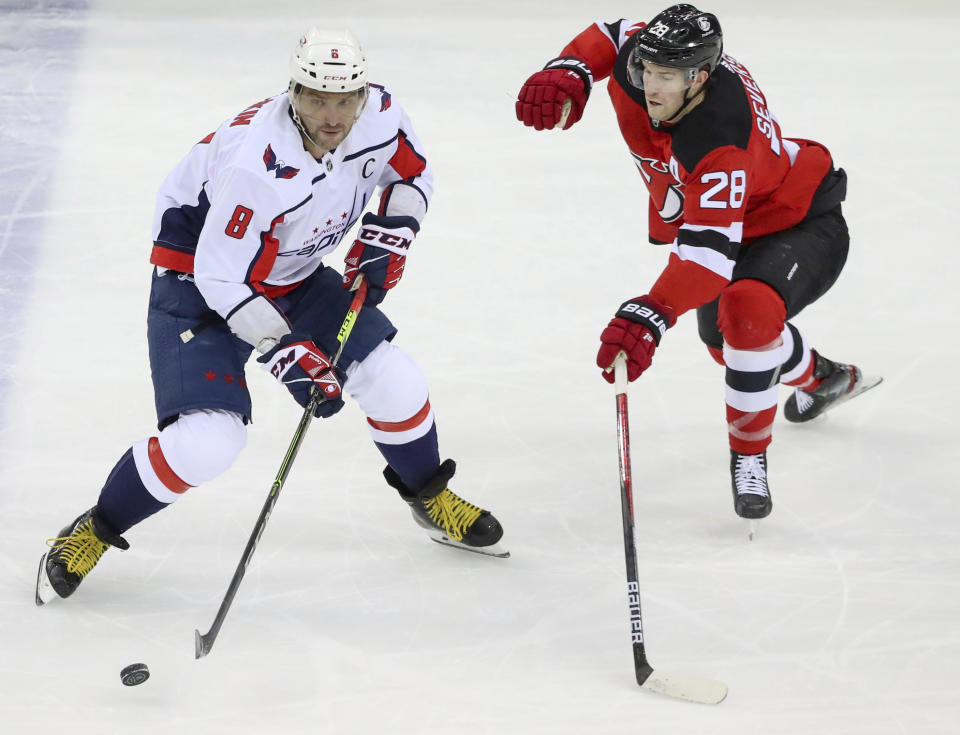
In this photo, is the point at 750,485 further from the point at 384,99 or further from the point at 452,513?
the point at 384,99

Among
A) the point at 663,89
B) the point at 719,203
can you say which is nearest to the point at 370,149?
the point at 663,89

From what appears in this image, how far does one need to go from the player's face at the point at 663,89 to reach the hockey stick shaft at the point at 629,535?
19.7 inches

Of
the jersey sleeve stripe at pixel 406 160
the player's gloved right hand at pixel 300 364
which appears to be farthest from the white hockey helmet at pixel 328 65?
the player's gloved right hand at pixel 300 364

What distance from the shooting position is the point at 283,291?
257 cm

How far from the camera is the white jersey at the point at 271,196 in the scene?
2277mm

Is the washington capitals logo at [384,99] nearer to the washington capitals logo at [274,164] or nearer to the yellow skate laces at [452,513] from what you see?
the washington capitals logo at [274,164]

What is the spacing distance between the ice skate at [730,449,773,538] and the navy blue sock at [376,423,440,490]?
0.68 m

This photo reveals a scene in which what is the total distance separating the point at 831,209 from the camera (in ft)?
9.53

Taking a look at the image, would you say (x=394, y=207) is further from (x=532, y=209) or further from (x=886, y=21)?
(x=886, y=21)

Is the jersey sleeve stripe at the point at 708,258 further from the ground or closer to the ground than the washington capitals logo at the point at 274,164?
closer to the ground

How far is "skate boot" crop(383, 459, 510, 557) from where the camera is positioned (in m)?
2.70

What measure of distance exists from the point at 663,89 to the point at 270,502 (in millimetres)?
1106

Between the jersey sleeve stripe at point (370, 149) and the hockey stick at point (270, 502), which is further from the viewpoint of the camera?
the jersey sleeve stripe at point (370, 149)

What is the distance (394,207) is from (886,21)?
4294mm
